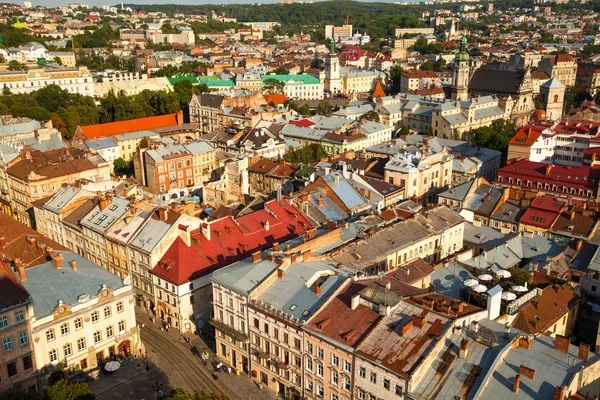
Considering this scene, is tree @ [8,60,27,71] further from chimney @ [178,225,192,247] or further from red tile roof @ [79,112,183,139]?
chimney @ [178,225,192,247]

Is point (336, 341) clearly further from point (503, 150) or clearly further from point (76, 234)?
point (503, 150)

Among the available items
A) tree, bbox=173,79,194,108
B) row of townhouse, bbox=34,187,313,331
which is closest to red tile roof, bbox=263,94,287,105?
tree, bbox=173,79,194,108

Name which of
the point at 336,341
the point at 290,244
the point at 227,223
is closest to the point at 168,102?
the point at 227,223

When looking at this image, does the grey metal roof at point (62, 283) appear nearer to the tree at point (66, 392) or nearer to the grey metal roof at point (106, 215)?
the tree at point (66, 392)

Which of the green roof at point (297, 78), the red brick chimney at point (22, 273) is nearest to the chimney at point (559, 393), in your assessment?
the red brick chimney at point (22, 273)

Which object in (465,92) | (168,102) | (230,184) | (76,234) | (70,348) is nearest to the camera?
(70,348)

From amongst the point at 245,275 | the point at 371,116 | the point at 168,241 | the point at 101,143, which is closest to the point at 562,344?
the point at 245,275

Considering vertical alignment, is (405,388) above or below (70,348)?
above
